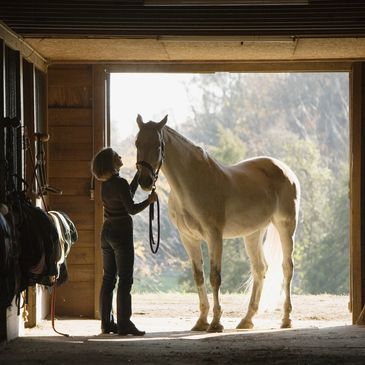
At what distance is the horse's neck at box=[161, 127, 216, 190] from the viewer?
732 cm

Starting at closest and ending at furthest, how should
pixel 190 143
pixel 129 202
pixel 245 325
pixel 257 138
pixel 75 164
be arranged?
1. pixel 129 202
2. pixel 190 143
3. pixel 245 325
4. pixel 75 164
5. pixel 257 138

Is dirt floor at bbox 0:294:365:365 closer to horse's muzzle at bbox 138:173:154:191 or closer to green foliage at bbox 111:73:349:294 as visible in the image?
horse's muzzle at bbox 138:173:154:191

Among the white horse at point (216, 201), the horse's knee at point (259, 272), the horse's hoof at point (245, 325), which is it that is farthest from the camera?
the horse's knee at point (259, 272)

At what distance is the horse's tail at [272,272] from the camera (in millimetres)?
8305

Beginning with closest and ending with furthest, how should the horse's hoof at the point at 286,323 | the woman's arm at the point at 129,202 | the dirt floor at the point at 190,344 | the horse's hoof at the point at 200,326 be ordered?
1. the dirt floor at the point at 190,344
2. the woman's arm at the point at 129,202
3. the horse's hoof at the point at 200,326
4. the horse's hoof at the point at 286,323

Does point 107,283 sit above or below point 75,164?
below

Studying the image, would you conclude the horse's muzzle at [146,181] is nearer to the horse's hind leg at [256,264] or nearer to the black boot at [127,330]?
the black boot at [127,330]

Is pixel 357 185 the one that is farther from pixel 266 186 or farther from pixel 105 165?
pixel 105 165

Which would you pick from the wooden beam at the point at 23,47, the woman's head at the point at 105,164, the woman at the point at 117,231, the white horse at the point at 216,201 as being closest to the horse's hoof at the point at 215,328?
the white horse at the point at 216,201

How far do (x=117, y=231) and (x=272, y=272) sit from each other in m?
2.25

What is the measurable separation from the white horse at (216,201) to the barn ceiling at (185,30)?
2.49ft

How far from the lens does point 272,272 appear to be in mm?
8445

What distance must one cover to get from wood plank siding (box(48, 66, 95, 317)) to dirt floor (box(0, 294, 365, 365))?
0.34 m

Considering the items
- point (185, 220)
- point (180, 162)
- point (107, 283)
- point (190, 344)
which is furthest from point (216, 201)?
point (190, 344)
